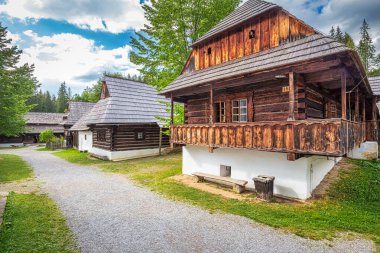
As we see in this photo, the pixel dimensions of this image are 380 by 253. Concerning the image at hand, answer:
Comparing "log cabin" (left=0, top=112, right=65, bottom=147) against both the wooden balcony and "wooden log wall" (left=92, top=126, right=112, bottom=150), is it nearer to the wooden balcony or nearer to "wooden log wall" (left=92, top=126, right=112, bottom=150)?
"wooden log wall" (left=92, top=126, right=112, bottom=150)

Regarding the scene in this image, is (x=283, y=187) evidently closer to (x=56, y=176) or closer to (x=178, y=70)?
(x=178, y=70)

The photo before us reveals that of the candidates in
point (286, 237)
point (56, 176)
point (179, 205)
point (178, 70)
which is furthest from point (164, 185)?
point (178, 70)

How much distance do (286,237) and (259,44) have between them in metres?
7.07

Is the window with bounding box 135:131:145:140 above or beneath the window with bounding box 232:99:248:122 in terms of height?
beneath

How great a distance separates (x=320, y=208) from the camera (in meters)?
6.47

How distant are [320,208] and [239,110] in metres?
4.71

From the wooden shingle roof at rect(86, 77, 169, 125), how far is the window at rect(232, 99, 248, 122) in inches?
317

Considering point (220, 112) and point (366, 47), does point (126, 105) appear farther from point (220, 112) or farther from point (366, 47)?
point (366, 47)

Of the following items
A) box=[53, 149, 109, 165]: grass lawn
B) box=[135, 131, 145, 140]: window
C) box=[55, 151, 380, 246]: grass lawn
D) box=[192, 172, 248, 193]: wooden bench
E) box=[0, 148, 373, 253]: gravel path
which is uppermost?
box=[135, 131, 145, 140]: window

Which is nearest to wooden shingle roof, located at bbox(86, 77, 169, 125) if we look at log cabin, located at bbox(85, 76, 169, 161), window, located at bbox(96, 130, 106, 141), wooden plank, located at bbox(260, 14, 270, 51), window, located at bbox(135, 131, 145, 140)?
log cabin, located at bbox(85, 76, 169, 161)

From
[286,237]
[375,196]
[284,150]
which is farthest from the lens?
[375,196]

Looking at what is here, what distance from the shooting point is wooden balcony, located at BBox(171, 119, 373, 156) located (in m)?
5.56

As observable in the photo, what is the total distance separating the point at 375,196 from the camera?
7.52 metres

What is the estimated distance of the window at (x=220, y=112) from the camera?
9884 mm
